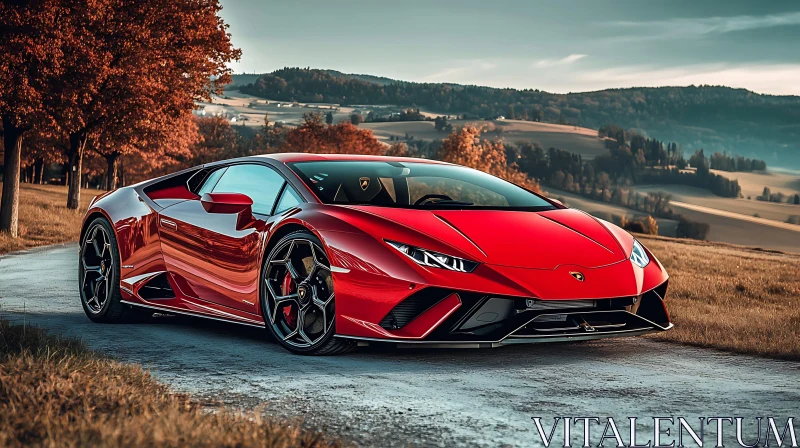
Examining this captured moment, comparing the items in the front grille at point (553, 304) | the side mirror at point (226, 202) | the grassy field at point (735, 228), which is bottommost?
the grassy field at point (735, 228)

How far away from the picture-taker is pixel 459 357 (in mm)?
6184

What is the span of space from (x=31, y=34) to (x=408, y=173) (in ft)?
52.5

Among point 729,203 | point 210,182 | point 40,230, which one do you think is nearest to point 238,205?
point 210,182

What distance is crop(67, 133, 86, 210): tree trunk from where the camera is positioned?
33188mm

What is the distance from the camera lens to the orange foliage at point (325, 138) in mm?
88188

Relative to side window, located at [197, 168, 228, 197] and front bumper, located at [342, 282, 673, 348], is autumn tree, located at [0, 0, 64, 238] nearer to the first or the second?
side window, located at [197, 168, 228, 197]

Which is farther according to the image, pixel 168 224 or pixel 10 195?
pixel 10 195

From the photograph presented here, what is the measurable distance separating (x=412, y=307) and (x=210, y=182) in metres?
2.74

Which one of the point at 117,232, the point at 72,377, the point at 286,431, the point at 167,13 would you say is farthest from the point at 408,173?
the point at 167,13

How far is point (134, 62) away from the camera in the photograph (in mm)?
24828

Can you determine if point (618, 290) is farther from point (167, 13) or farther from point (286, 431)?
point (167, 13)

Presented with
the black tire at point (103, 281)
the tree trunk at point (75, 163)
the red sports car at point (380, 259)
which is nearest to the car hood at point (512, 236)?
the red sports car at point (380, 259)

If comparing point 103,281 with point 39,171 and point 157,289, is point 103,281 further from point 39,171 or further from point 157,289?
point 39,171

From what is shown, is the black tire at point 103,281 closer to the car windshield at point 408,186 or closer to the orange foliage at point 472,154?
the car windshield at point 408,186
